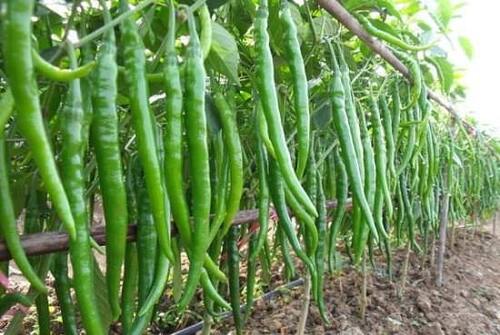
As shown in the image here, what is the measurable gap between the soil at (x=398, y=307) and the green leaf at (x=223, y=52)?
5.77 feet

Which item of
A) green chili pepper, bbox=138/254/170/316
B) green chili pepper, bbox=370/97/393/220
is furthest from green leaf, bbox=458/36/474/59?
green chili pepper, bbox=138/254/170/316

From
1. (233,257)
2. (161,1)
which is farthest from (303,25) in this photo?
(233,257)

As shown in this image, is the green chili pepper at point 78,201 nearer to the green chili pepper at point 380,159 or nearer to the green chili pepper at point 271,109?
the green chili pepper at point 271,109

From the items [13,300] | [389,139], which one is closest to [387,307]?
[389,139]

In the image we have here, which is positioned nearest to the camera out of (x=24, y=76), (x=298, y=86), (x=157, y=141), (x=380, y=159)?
(x=24, y=76)

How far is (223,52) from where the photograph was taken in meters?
0.80

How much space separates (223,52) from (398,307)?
241 centimetres

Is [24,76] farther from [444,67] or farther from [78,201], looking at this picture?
[444,67]

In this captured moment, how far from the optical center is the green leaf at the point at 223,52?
2.60 ft

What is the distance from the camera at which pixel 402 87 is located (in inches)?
59.2

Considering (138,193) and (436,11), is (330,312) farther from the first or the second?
(138,193)

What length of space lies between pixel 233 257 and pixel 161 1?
590 mm

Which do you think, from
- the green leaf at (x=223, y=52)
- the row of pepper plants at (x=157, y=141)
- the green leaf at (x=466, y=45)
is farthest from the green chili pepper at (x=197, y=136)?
the green leaf at (x=466, y=45)

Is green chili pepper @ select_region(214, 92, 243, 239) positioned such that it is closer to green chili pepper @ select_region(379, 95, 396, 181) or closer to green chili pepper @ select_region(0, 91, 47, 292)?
green chili pepper @ select_region(0, 91, 47, 292)
